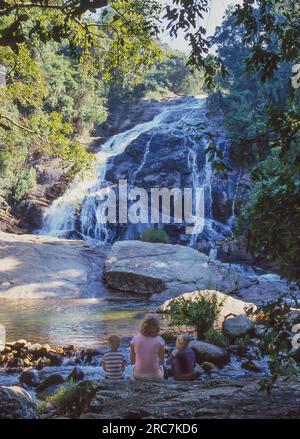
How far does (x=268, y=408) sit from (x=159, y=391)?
141 centimetres

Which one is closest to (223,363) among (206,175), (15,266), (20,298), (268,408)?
(268,408)

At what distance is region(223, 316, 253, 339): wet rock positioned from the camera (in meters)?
9.75

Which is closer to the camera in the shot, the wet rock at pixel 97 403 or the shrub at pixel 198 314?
the wet rock at pixel 97 403

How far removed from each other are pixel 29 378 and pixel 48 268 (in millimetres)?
9704

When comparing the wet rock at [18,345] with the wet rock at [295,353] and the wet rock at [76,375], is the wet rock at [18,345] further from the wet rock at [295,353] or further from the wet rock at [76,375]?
the wet rock at [295,353]

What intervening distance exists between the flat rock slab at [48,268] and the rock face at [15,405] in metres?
11.3

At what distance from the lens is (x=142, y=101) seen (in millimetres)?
40719

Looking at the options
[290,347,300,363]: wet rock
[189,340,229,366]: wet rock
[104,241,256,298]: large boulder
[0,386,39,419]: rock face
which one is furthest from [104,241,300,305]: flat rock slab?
[0,386,39,419]: rock face

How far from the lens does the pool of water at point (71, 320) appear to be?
34.3 ft

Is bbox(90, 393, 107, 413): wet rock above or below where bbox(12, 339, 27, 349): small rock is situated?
above

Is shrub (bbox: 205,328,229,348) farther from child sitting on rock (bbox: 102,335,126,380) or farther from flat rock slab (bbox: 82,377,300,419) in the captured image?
flat rock slab (bbox: 82,377,300,419)

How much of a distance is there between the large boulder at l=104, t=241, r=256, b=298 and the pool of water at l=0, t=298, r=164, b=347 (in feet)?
4.69

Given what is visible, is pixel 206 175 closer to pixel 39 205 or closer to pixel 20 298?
pixel 39 205

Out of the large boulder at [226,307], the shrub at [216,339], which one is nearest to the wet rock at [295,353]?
the shrub at [216,339]
